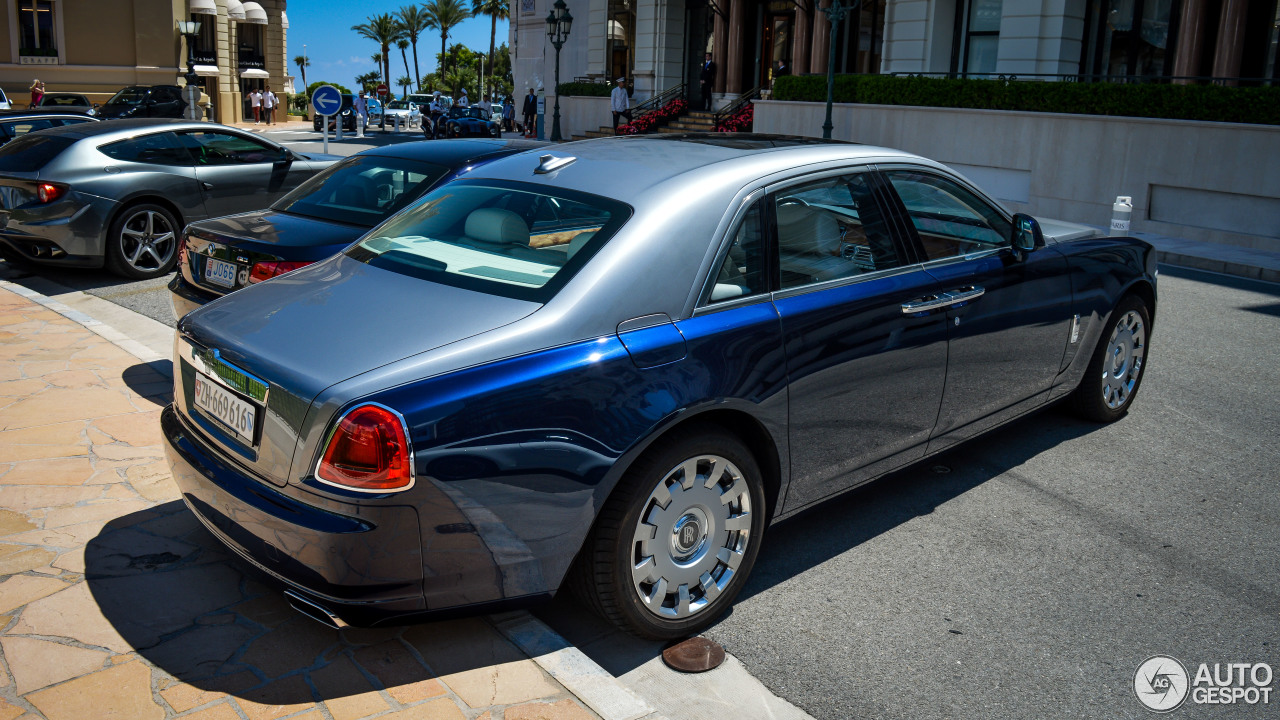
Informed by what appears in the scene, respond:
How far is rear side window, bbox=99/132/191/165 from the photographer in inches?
389

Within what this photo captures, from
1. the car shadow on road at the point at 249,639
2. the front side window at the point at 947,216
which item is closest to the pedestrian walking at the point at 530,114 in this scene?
the front side window at the point at 947,216

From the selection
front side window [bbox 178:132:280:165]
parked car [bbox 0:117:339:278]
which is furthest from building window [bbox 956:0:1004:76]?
parked car [bbox 0:117:339:278]

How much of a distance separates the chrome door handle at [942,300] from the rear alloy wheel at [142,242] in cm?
824

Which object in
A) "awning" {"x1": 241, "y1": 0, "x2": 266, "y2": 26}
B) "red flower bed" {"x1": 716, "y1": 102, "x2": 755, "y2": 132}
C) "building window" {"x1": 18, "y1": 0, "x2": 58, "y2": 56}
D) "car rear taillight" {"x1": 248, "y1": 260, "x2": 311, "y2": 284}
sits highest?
"awning" {"x1": 241, "y1": 0, "x2": 266, "y2": 26}

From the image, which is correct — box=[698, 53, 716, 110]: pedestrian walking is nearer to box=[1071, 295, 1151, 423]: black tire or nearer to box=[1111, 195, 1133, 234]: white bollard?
box=[1111, 195, 1133, 234]: white bollard

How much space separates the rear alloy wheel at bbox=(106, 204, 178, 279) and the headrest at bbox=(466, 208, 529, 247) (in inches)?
280

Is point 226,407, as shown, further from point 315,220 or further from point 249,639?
point 315,220

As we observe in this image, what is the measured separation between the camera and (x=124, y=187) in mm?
A: 9688

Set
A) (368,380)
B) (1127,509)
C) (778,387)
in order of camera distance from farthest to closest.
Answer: (1127,509) < (778,387) < (368,380)

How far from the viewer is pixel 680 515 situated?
11.6 feet

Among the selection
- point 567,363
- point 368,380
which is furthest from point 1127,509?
point 368,380

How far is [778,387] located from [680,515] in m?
0.60

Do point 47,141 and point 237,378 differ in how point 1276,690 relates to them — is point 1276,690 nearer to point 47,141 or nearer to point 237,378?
point 237,378

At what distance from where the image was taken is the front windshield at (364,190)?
6789 millimetres
